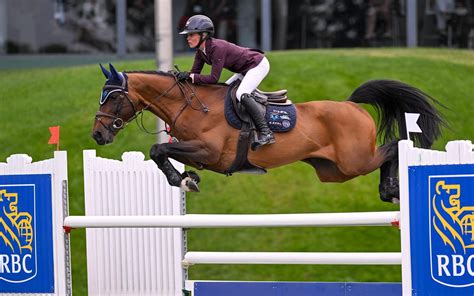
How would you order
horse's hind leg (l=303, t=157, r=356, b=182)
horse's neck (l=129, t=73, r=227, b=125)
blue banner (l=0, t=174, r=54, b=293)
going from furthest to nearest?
blue banner (l=0, t=174, r=54, b=293) → horse's hind leg (l=303, t=157, r=356, b=182) → horse's neck (l=129, t=73, r=227, b=125)

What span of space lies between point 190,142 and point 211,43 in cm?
70

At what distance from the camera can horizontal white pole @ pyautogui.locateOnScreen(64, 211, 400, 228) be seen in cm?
650

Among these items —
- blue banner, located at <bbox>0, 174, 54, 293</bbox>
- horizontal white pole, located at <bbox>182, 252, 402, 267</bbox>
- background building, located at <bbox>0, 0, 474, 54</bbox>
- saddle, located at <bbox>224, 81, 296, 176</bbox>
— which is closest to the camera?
horizontal white pole, located at <bbox>182, 252, 402, 267</bbox>

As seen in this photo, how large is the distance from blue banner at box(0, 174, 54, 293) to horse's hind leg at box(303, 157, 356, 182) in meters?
2.00

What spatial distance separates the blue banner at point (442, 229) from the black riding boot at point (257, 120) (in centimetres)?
124

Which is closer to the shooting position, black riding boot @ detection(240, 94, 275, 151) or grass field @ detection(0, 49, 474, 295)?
black riding boot @ detection(240, 94, 275, 151)

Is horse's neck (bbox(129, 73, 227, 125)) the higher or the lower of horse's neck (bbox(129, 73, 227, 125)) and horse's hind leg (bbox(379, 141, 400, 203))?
the higher

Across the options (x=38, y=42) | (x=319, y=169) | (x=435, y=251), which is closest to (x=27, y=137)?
(x=38, y=42)

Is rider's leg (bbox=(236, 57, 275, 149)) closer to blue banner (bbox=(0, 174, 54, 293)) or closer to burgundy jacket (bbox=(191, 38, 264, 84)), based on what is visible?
burgundy jacket (bbox=(191, 38, 264, 84))

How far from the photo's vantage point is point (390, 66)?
46.4ft

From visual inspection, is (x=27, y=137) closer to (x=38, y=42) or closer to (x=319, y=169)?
(x=38, y=42)

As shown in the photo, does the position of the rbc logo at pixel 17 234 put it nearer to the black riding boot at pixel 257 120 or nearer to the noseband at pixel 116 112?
the noseband at pixel 116 112

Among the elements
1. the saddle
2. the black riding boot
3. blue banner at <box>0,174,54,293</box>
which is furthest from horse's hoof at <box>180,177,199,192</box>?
blue banner at <box>0,174,54,293</box>

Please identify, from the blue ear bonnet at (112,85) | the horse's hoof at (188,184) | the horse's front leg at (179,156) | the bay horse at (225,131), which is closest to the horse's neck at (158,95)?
the bay horse at (225,131)
